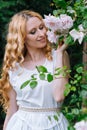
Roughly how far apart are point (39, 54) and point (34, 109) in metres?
0.32

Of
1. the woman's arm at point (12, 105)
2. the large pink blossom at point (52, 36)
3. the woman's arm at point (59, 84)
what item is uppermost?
the large pink blossom at point (52, 36)

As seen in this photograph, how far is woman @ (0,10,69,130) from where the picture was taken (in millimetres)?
2375

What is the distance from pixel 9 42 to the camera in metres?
2.53

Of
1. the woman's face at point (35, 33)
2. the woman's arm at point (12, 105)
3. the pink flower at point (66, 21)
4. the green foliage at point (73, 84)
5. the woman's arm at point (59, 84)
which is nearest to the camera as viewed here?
the green foliage at point (73, 84)

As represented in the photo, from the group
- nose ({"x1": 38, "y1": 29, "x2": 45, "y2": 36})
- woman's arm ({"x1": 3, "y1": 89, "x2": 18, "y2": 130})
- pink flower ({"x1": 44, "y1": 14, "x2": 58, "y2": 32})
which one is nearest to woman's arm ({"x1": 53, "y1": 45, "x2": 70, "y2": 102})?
nose ({"x1": 38, "y1": 29, "x2": 45, "y2": 36})

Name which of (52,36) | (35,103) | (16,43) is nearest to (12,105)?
(35,103)

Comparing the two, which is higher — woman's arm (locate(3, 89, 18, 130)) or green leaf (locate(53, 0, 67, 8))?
green leaf (locate(53, 0, 67, 8))

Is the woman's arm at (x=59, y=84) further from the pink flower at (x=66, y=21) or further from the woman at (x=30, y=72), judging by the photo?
the pink flower at (x=66, y=21)

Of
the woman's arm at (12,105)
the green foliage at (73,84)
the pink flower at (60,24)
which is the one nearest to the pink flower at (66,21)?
the pink flower at (60,24)

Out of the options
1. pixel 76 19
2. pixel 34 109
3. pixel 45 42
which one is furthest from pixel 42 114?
pixel 76 19

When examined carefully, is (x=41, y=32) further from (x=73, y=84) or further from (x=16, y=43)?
(x=73, y=84)

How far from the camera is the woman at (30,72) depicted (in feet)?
7.79

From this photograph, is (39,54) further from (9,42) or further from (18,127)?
(18,127)

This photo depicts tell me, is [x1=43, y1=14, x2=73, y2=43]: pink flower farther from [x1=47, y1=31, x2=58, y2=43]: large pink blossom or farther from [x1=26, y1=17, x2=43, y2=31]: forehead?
[x1=26, y1=17, x2=43, y2=31]: forehead
